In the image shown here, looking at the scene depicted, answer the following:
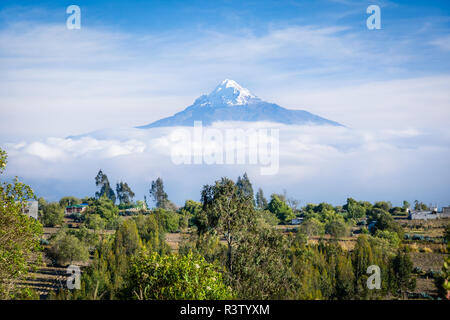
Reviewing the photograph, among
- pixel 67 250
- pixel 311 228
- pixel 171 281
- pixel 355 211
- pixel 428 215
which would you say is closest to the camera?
pixel 171 281

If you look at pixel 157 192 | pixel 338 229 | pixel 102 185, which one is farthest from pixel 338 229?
pixel 102 185

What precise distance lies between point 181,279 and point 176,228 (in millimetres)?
59372

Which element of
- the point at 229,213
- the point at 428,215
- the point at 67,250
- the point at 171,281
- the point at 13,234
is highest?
the point at 13,234

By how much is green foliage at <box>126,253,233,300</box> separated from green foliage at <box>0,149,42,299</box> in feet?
10.8

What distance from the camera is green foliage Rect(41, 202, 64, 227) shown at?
68.9 m

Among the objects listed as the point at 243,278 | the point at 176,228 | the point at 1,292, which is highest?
the point at 1,292

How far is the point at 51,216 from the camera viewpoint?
6894cm

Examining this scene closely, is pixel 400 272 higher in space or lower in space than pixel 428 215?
higher

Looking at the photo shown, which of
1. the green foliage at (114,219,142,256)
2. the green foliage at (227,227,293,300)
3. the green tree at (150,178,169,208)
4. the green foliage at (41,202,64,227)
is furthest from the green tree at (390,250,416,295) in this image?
the green tree at (150,178,169,208)

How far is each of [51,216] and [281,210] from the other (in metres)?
39.2

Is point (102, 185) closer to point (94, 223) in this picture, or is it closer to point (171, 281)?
point (94, 223)
